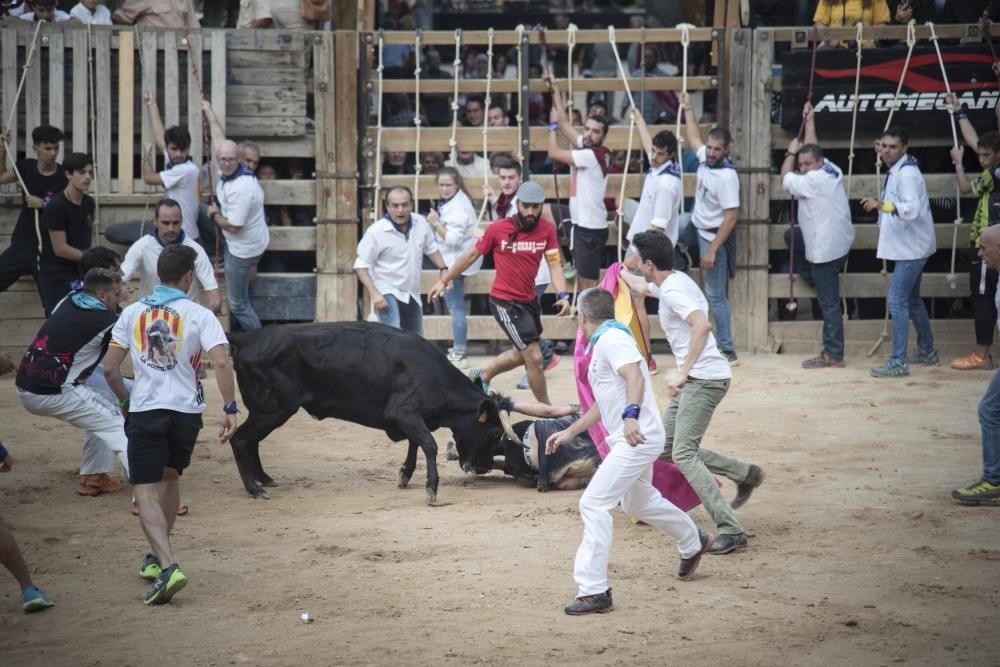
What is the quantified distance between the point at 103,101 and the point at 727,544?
9.02 metres

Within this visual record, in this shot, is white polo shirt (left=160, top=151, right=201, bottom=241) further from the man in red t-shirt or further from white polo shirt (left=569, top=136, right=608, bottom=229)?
white polo shirt (left=569, top=136, right=608, bottom=229)

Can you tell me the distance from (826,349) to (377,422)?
19.3 ft

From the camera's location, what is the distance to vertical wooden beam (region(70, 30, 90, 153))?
13.8 metres

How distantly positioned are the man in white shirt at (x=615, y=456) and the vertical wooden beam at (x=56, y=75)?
8.62m

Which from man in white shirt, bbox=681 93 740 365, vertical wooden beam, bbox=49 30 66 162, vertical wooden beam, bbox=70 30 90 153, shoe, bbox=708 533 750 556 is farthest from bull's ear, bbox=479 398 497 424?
vertical wooden beam, bbox=49 30 66 162

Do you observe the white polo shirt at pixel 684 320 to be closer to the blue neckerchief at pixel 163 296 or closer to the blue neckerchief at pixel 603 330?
the blue neckerchief at pixel 603 330

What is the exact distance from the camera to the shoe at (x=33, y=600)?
22.5 ft

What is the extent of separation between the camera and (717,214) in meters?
13.4

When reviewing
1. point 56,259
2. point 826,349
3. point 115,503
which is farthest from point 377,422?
point 826,349

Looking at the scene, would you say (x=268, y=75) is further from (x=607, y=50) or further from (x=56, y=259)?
(x=607, y=50)

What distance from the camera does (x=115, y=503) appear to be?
9.11 metres

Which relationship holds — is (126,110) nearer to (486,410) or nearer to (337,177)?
(337,177)

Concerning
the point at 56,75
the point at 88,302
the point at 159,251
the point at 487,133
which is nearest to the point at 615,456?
the point at 88,302

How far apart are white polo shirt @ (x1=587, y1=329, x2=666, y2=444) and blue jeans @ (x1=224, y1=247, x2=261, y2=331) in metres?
7.05
